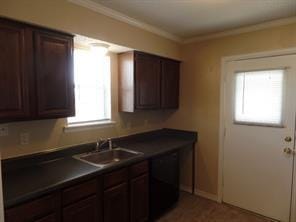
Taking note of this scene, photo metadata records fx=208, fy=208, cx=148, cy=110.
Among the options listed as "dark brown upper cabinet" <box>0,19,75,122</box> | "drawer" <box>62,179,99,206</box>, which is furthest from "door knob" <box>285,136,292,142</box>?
"dark brown upper cabinet" <box>0,19,75,122</box>

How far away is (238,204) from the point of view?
2.98m

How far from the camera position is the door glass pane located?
2.56 meters

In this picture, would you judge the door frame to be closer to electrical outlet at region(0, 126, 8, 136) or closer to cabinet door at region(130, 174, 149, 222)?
cabinet door at region(130, 174, 149, 222)

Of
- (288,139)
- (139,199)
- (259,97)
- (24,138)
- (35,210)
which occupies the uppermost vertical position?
(259,97)

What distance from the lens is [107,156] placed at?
2574mm

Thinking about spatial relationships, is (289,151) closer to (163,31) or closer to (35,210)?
(163,31)

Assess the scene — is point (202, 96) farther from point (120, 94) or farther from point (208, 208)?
point (208, 208)

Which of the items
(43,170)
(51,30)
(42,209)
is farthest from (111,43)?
(42,209)

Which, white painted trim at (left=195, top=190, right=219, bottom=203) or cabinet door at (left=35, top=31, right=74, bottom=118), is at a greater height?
cabinet door at (left=35, top=31, right=74, bottom=118)

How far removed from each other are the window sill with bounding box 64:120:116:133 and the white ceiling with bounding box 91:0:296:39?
1343mm

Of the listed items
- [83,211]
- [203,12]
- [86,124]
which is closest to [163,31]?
[203,12]

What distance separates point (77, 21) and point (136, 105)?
47.3 inches

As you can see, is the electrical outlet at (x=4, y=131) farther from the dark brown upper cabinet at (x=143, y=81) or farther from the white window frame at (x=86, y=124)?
the dark brown upper cabinet at (x=143, y=81)

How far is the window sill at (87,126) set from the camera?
7.70 ft
